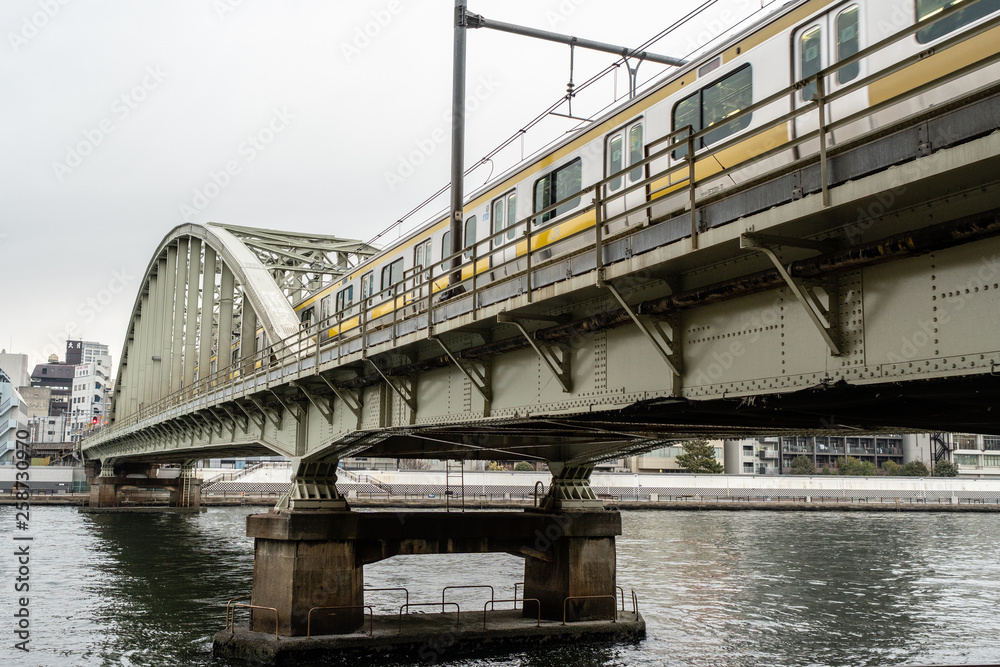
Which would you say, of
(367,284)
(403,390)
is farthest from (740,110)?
(367,284)

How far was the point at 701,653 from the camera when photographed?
2383cm

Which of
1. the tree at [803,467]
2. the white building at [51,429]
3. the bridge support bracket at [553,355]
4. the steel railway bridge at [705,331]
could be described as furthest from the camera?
the white building at [51,429]

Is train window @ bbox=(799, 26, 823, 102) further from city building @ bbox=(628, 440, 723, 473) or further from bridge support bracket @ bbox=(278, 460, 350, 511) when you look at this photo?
city building @ bbox=(628, 440, 723, 473)

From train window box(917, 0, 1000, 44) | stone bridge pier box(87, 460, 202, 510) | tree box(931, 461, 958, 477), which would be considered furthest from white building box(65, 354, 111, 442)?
train window box(917, 0, 1000, 44)

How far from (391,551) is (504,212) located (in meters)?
9.68

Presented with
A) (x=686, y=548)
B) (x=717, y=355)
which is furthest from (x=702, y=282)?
(x=686, y=548)

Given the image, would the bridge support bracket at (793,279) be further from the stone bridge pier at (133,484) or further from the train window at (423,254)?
the stone bridge pier at (133,484)

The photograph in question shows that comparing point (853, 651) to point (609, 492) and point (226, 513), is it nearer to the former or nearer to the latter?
point (226, 513)

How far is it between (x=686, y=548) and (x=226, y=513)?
4937 cm

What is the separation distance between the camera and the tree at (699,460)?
116750 mm

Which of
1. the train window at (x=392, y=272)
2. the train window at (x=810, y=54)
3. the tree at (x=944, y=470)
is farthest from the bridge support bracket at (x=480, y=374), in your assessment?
the tree at (x=944, y=470)

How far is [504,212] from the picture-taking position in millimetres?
20797

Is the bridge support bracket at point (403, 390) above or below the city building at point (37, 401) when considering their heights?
below

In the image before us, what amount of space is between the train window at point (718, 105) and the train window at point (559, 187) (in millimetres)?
2691
